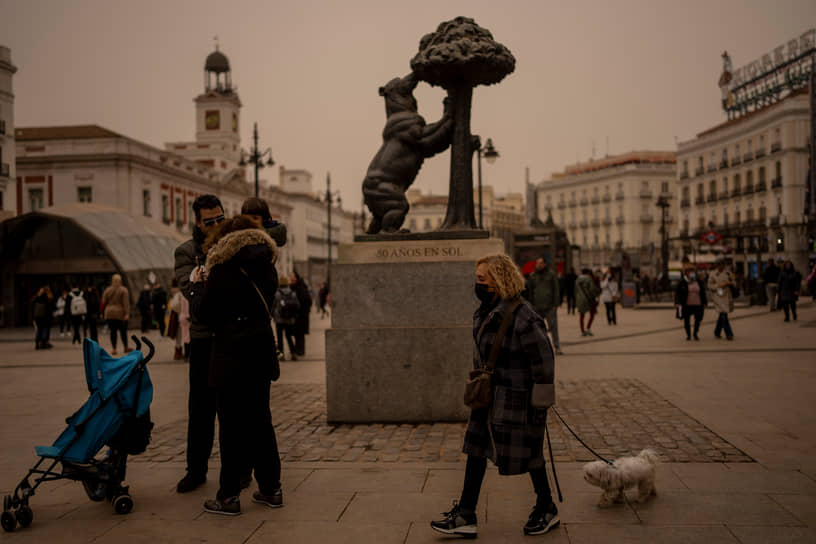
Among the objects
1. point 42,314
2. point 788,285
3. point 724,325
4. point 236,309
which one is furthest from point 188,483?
point 788,285

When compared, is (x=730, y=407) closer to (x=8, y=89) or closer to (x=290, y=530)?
(x=290, y=530)

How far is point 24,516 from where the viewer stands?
14.8ft

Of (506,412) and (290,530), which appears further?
(290,530)

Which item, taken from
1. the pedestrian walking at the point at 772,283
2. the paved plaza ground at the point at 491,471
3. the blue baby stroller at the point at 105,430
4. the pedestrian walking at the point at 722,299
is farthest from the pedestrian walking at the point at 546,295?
the pedestrian walking at the point at 772,283

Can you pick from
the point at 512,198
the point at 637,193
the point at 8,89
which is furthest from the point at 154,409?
the point at 512,198

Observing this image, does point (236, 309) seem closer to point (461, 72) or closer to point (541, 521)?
point (541, 521)

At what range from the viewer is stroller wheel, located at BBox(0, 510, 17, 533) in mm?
4457

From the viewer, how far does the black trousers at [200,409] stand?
532 cm

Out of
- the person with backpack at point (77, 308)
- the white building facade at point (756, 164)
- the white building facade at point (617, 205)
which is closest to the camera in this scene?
the person with backpack at point (77, 308)

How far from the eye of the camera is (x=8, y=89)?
162 ft

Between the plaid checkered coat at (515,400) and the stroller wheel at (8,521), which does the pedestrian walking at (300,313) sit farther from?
the plaid checkered coat at (515,400)

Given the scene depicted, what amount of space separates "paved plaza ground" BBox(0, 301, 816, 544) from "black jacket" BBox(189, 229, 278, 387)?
92 cm

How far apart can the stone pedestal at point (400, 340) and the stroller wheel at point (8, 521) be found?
136 inches

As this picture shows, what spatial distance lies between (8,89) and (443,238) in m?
50.2
